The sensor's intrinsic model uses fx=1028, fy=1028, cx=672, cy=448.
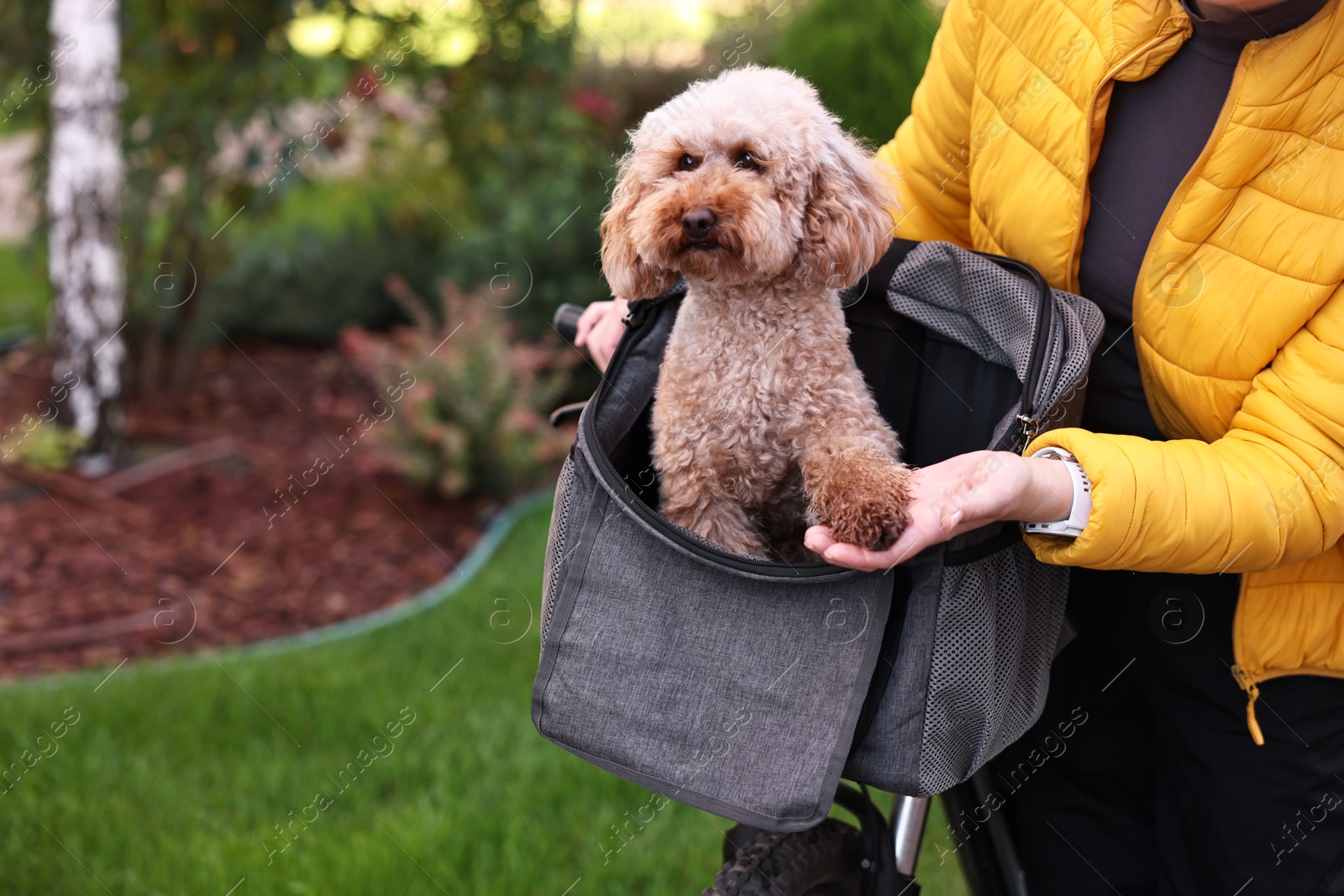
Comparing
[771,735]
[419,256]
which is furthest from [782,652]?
[419,256]

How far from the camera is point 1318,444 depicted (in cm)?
122

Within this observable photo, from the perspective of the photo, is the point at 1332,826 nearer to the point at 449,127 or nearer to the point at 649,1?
the point at 449,127

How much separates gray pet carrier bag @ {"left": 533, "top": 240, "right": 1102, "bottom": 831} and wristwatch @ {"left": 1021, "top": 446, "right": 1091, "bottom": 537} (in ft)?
0.17

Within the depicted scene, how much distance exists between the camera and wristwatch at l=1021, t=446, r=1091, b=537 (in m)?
1.19

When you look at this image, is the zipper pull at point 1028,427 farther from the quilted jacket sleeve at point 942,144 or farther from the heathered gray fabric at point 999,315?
the quilted jacket sleeve at point 942,144

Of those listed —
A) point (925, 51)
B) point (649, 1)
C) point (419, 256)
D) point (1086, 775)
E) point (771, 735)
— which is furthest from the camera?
point (649, 1)

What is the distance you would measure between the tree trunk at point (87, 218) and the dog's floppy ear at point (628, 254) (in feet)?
11.8

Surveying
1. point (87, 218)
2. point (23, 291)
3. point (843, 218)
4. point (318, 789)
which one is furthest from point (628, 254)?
point (23, 291)

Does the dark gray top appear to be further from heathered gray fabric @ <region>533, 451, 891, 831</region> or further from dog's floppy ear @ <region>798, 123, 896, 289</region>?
heathered gray fabric @ <region>533, 451, 891, 831</region>

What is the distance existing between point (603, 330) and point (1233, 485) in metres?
0.93

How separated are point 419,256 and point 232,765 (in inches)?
168

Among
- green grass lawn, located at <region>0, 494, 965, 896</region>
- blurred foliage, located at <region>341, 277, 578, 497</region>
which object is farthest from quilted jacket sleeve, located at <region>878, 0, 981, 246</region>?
blurred foliage, located at <region>341, 277, 578, 497</region>

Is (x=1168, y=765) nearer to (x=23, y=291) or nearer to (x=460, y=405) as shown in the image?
(x=460, y=405)

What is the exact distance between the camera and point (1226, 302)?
4.17 feet
